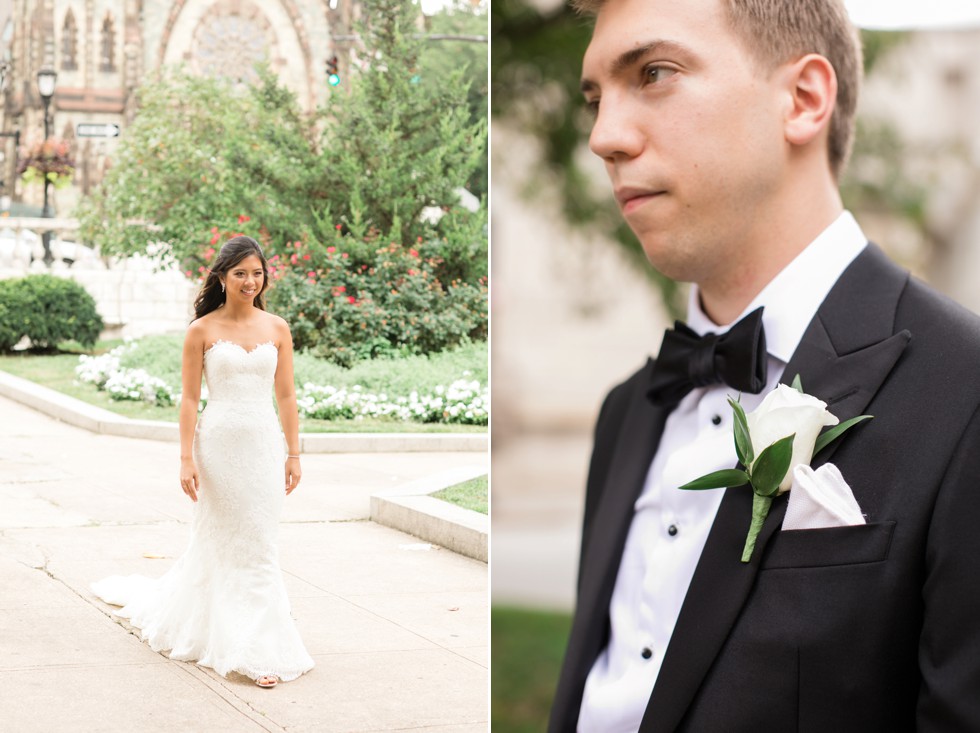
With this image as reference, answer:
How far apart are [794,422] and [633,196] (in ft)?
1.31

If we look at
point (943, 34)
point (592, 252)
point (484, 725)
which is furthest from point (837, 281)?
point (943, 34)

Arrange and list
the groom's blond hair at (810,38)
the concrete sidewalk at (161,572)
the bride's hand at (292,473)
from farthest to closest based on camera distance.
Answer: the bride's hand at (292,473) < the concrete sidewalk at (161,572) < the groom's blond hair at (810,38)

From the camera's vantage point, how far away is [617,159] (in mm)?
1575

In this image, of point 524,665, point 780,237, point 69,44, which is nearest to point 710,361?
point 780,237

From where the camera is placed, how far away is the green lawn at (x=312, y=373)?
3141 mm

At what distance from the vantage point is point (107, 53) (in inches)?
125

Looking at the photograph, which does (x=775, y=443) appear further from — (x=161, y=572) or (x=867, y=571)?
(x=161, y=572)

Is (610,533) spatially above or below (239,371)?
below

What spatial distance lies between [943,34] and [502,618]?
271 inches

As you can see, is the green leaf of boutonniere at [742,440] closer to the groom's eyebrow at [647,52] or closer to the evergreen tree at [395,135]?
the groom's eyebrow at [647,52]

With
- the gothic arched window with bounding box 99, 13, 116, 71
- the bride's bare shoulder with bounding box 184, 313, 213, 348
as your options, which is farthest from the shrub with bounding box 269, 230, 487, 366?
the gothic arched window with bounding box 99, 13, 116, 71

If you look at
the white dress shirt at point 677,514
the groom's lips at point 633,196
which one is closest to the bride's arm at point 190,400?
the white dress shirt at point 677,514

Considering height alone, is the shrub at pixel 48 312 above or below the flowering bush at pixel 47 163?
below

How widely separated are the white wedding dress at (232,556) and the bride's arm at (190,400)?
27mm
